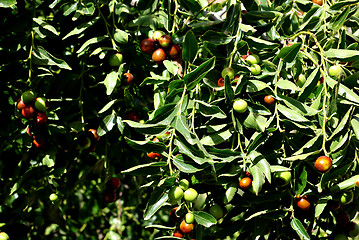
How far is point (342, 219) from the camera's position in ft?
3.54

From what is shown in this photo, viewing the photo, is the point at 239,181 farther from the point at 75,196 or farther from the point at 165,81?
the point at 75,196

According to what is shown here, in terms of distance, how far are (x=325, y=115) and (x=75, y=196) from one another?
148cm

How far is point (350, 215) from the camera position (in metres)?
1.15

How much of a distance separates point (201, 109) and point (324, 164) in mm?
281

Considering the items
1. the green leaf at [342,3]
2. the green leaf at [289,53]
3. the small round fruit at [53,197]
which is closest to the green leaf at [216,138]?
the green leaf at [289,53]

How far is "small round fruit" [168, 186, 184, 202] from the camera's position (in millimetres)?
870

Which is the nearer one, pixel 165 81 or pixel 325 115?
pixel 325 115

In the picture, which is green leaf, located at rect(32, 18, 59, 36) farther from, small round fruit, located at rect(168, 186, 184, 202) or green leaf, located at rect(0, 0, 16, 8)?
small round fruit, located at rect(168, 186, 184, 202)

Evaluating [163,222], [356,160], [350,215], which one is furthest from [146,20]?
[163,222]

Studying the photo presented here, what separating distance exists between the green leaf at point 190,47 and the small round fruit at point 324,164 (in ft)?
1.17

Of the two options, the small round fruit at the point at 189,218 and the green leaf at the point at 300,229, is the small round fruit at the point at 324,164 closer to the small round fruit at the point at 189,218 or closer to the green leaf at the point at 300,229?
the green leaf at the point at 300,229

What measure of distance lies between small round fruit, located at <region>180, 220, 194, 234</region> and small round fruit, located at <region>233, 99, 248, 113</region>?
27 centimetres

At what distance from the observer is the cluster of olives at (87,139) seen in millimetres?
1207

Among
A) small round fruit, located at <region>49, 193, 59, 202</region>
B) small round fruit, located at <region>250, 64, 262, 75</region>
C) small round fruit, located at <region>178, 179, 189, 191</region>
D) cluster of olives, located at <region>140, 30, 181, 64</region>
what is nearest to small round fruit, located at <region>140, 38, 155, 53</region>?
cluster of olives, located at <region>140, 30, 181, 64</region>
